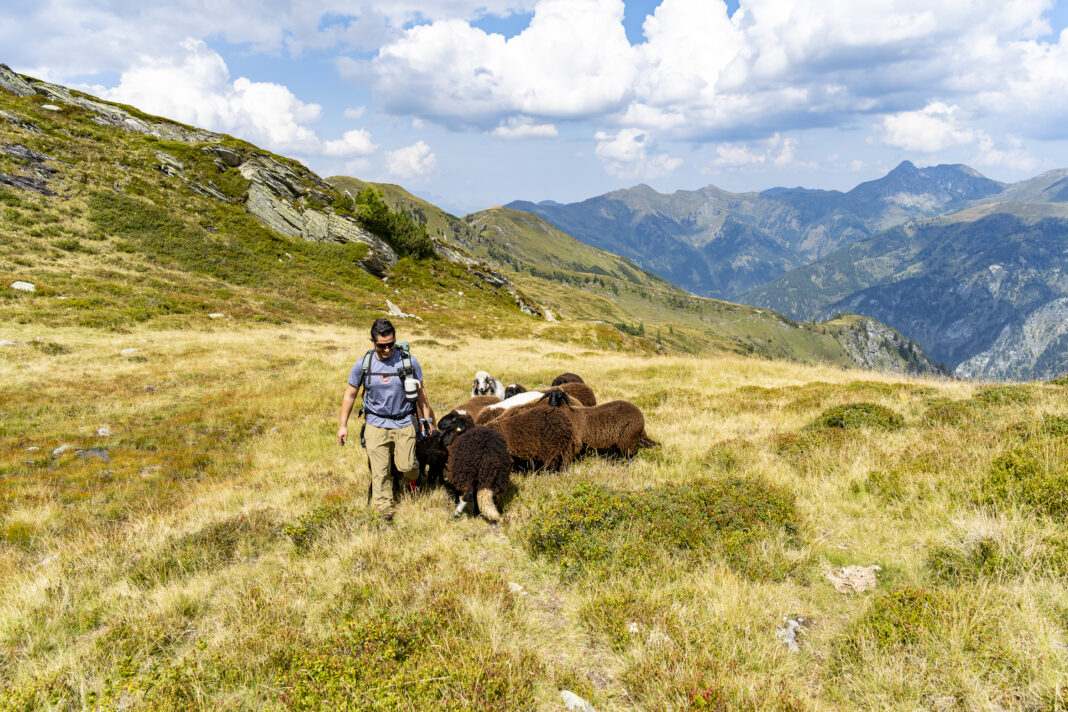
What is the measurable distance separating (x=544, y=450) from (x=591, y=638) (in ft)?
14.8

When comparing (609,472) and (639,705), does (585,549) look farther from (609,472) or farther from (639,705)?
(609,472)

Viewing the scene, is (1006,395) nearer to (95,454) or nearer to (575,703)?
(575,703)

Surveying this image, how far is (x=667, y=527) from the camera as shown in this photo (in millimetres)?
6172

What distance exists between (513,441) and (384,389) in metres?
2.68

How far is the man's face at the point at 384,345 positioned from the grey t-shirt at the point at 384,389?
0.09 metres

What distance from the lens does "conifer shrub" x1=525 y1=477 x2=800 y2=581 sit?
554 centimetres

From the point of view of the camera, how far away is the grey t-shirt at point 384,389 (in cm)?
754

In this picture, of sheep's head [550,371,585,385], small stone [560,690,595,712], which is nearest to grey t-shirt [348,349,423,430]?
small stone [560,690,595,712]

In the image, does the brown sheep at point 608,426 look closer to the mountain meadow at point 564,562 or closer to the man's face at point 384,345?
the mountain meadow at point 564,562

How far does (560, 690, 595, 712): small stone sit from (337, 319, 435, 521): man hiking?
14.8 ft

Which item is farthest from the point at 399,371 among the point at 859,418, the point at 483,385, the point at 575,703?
the point at 859,418

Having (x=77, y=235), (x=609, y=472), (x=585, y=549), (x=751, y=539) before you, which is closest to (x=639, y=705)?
(x=585, y=549)

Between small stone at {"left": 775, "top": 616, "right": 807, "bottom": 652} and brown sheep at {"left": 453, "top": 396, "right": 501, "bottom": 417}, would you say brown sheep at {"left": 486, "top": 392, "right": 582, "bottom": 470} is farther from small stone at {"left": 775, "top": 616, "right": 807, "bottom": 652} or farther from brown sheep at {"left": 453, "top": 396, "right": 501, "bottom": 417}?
small stone at {"left": 775, "top": 616, "right": 807, "bottom": 652}

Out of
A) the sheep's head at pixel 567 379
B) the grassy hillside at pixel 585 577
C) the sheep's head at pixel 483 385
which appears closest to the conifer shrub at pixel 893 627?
the grassy hillside at pixel 585 577
